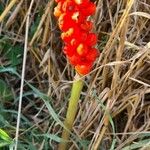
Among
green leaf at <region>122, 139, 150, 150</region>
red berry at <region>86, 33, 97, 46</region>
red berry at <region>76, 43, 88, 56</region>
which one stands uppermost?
red berry at <region>86, 33, 97, 46</region>

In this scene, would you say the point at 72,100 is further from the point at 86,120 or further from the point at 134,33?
the point at 134,33

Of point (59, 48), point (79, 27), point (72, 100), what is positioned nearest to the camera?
point (79, 27)

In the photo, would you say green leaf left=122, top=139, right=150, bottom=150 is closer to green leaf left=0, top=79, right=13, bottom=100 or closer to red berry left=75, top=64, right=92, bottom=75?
red berry left=75, top=64, right=92, bottom=75

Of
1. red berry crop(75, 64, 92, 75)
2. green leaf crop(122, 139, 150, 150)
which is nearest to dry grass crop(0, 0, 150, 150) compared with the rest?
green leaf crop(122, 139, 150, 150)

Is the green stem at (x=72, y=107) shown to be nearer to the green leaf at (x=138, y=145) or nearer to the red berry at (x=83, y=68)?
the red berry at (x=83, y=68)

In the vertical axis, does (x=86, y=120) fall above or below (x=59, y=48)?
below

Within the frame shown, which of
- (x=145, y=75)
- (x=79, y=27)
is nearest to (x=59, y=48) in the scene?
(x=145, y=75)
